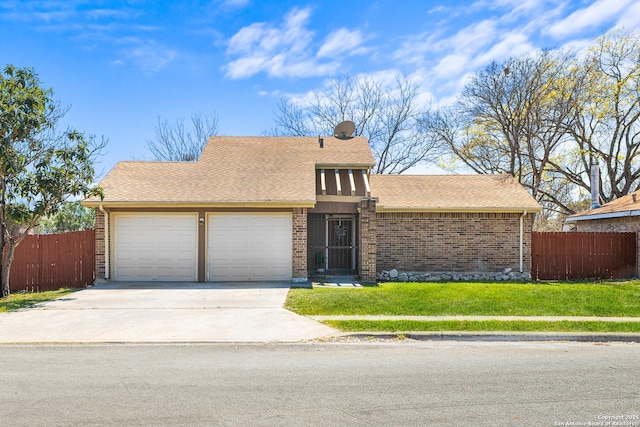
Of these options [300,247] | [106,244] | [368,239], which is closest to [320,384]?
[368,239]

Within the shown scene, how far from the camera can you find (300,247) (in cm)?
1576

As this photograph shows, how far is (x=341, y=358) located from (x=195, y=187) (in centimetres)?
1103

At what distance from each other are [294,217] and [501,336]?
338 inches

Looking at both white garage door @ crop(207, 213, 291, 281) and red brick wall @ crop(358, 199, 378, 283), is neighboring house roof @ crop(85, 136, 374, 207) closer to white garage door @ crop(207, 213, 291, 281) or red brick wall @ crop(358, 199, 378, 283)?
white garage door @ crop(207, 213, 291, 281)

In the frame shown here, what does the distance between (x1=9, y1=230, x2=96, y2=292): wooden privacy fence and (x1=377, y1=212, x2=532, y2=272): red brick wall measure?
1004 cm

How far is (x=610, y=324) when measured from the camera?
9281 millimetres

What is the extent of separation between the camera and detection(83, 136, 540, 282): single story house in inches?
623

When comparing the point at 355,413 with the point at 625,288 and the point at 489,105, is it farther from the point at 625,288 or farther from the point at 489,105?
the point at 489,105

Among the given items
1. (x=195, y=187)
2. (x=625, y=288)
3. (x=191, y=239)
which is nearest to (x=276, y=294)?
(x=191, y=239)

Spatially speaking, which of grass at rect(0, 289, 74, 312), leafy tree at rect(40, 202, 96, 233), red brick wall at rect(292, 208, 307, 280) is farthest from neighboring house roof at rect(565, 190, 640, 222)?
leafy tree at rect(40, 202, 96, 233)

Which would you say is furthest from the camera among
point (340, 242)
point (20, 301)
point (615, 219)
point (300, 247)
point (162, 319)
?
point (615, 219)

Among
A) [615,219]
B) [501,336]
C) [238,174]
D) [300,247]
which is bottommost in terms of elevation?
[501,336]

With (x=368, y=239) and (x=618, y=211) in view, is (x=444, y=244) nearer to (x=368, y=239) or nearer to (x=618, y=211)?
(x=368, y=239)

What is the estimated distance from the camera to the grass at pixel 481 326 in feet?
29.1
